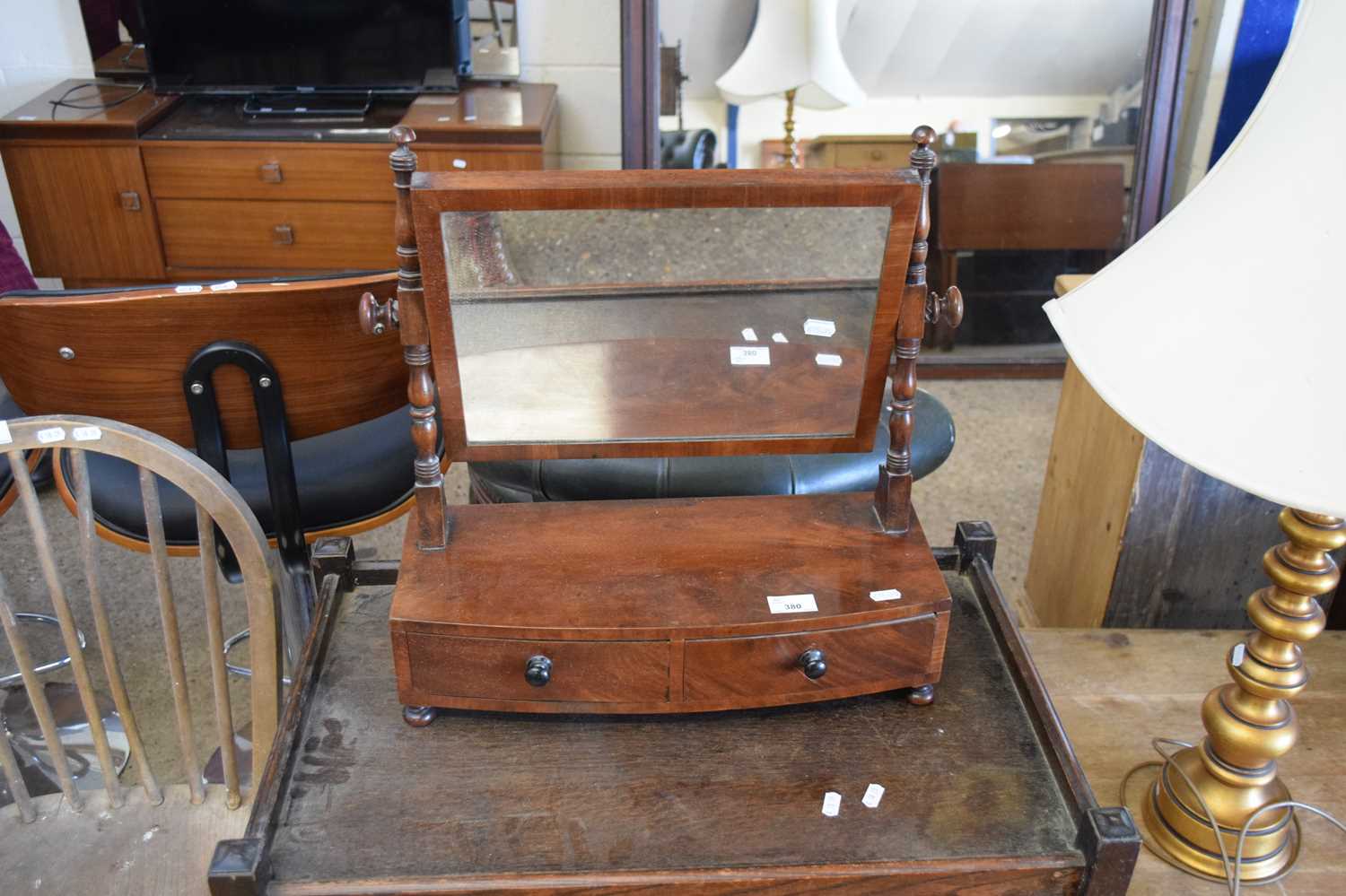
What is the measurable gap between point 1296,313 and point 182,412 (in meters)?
1.17

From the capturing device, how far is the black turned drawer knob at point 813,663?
39.8 inches

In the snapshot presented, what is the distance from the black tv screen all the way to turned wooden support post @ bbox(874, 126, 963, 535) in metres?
1.96

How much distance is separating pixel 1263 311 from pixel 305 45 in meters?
2.47

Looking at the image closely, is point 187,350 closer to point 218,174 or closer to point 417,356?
point 417,356

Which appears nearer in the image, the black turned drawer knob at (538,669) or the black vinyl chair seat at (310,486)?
the black turned drawer knob at (538,669)

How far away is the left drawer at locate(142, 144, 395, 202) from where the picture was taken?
259 cm

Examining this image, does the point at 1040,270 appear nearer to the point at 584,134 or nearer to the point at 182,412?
the point at 584,134

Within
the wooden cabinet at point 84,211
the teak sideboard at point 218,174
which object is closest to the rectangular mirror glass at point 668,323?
the teak sideboard at point 218,174

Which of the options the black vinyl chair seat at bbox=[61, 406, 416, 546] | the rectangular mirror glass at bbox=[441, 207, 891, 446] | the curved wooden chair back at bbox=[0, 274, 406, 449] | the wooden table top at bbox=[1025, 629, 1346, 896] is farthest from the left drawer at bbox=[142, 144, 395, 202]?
the wooden table top at bbox=[1025, 629, 1346, 896]

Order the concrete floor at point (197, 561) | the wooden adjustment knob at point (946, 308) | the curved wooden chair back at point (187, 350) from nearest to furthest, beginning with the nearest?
the wooden adjustment knob at point (946, 308)
the curved wooden chair back at point (187, 350)
the concrete floor at point (197, 561)

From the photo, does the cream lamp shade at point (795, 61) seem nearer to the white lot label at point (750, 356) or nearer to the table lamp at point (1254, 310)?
the white lot label at point (750, 356)

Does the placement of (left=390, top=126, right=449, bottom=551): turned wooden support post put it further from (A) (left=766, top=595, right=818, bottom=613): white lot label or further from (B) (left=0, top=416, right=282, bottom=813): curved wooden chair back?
(A) (left=766, top=595, right=818, bottom=613): white lot label

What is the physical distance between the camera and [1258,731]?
1036 mm

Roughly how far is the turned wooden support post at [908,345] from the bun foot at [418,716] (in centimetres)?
50
